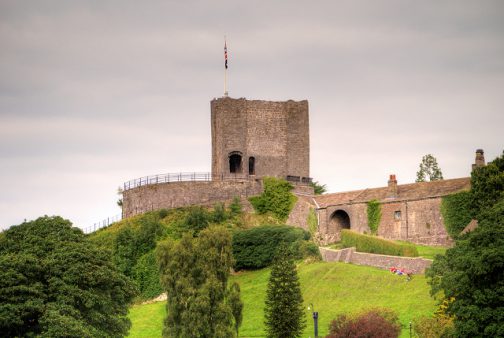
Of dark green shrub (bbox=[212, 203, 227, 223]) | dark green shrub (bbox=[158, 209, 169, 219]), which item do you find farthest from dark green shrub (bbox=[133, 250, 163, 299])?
dark green shrub (bbox=[212, 203, 227, 223])

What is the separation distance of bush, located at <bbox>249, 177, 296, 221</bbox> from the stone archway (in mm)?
3443

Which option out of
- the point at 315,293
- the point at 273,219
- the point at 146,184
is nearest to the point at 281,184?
the point at 273,219

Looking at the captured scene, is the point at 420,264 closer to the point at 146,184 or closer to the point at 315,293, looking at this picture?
the point at 315,293

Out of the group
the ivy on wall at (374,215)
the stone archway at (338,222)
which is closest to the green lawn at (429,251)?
the ivy on wall at (374,215)

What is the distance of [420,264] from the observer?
242 ft

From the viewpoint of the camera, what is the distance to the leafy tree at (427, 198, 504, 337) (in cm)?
5222

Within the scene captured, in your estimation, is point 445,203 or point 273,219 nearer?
point 445,203

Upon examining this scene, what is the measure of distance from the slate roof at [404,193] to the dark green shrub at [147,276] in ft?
43.8

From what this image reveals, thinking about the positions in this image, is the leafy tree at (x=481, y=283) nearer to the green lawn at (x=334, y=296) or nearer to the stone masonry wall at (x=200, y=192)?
the green lawn at (x=334, y=296)

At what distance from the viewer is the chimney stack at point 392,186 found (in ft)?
279

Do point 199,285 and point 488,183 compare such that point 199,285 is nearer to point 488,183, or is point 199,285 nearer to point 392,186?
point 488,183

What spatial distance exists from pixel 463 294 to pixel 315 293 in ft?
68.5

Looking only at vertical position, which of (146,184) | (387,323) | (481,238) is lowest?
(387,323)

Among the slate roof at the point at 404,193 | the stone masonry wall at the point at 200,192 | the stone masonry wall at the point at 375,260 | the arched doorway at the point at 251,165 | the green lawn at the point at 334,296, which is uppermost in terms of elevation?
the arched doorway at the point at 251,165
